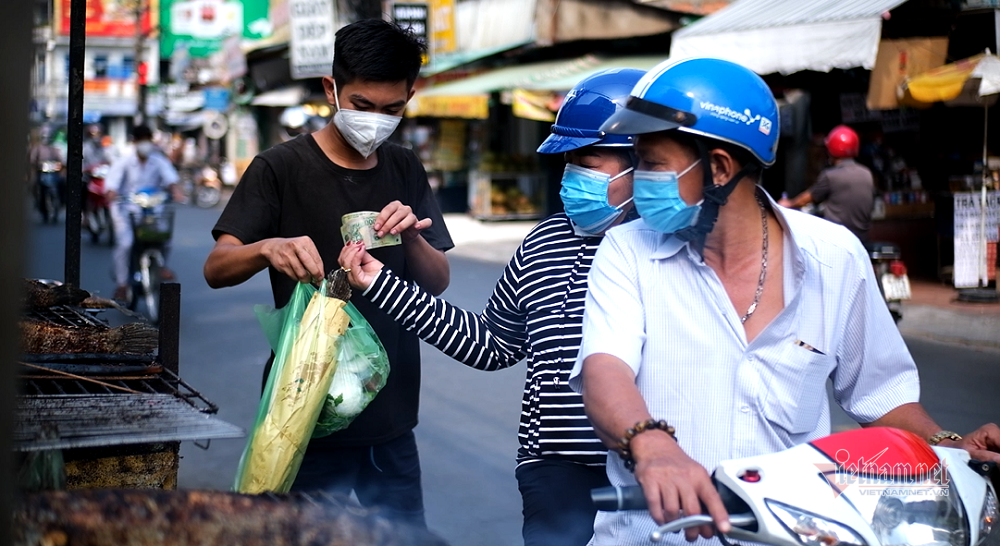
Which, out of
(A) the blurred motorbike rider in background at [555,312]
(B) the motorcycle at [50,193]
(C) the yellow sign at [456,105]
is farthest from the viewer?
Result: (B) the motorcycle at [50,193]

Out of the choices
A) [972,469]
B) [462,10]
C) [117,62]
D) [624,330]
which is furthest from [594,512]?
[117,62]

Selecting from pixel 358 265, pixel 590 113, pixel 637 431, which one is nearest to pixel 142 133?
pixel 358 265

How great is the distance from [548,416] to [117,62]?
62370 millimetres

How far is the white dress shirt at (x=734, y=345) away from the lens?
6.42ft

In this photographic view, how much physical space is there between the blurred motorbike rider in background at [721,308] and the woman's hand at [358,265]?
2.60 feet

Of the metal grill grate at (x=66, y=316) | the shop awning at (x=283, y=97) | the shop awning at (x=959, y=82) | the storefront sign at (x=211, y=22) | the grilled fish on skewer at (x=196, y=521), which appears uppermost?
the storefront sign at (x=211, y=22)

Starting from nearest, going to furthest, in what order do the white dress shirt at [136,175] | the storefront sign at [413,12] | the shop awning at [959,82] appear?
1. the shop awning at [959,82]
2. the white dress shirt at [136,175]
3. the storefront sign at [413,12]

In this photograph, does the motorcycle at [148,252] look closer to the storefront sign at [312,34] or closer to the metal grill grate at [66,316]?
the storefront sign at [312,34]

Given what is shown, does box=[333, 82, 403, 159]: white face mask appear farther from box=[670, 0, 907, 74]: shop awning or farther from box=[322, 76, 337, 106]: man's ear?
box=[670, 0, 907, 74]: shop awning

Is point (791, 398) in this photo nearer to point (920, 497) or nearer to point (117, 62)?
point (920, 497)

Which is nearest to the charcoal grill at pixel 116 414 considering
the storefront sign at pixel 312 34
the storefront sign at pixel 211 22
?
the storefront sign at pixel 312 34

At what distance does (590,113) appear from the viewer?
256cm

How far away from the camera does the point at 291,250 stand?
8.43 feet

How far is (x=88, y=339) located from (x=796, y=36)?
1039 cm
